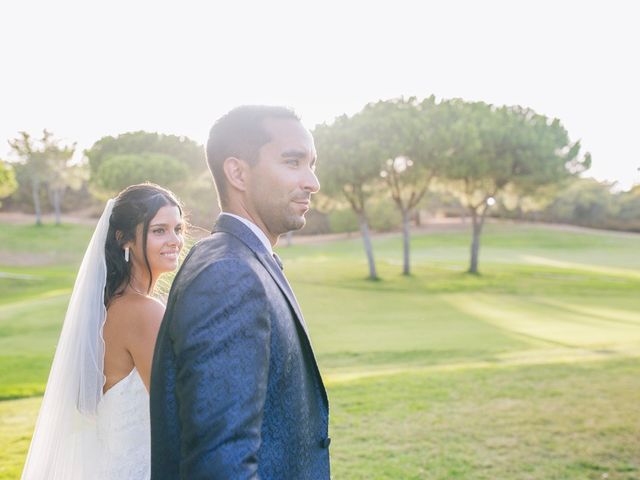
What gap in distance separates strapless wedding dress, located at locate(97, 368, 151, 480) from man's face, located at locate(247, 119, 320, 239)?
1.46 m

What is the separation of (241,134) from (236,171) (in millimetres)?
124

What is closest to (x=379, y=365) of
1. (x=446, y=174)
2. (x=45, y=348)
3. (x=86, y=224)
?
(x=45, y=348)

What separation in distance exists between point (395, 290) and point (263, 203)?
2620 centimetres

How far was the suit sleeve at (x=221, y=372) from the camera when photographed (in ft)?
5.17

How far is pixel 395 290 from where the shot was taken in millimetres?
27859

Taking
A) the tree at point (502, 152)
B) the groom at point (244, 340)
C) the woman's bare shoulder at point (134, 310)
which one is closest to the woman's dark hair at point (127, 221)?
the woman's bare shoulder at point (134, 310)

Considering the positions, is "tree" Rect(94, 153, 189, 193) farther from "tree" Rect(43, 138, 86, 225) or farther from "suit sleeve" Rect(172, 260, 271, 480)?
"suit sleeve" Rect(172, 260, 271, 480)

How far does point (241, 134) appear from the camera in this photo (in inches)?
79.2

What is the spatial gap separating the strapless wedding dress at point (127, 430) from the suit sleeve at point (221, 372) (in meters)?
1.49

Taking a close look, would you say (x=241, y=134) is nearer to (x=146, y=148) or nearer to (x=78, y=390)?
(x=78, y=390)

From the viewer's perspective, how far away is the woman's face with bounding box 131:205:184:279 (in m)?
3.37

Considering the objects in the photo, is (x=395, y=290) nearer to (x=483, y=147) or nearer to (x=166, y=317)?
(x=483, y=147)

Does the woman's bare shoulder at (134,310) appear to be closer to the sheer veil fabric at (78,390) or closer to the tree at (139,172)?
the sheer veil fabric at (78,390)

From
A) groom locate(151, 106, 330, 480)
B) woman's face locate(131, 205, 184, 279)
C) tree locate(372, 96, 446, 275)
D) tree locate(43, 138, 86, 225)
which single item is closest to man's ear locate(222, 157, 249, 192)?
groom locate(151, 106, 330, 480)
